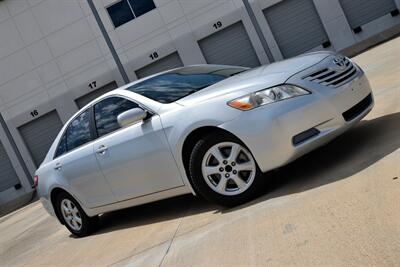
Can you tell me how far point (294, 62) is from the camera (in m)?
5.63

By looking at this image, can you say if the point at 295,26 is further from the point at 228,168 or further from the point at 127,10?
the point at 228,168

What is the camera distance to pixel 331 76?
5.32 meters

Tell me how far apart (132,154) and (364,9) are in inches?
813

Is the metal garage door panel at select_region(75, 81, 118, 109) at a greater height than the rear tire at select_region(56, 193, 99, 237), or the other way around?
the metal garage door panel at select_region(75, 81, 118, 109)

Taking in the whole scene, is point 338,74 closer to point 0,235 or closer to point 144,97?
point 144,97

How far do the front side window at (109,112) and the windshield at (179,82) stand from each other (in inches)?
7.2

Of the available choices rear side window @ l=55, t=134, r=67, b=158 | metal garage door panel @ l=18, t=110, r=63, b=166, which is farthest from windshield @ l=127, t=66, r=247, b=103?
metal garage door panel @ l=18, t=110, r=63, b=166

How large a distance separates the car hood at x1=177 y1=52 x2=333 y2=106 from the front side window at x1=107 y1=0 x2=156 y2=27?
66.1 feet

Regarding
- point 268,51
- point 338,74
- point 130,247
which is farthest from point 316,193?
point 268,51

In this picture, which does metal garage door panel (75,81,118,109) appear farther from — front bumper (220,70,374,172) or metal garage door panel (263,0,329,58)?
front bumper (220,70,374,172)

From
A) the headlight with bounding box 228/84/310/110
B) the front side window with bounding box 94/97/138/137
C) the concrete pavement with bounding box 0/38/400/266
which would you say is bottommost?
the concrete pavement with bounding box 0/38/400/266

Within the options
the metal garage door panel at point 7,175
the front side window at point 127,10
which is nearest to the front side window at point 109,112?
the front side window at point 127,10

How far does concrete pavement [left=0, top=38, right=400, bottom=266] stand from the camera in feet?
12.0

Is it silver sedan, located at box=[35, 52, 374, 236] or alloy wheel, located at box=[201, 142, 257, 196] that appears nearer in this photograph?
silver sedan, located at box=[35, 52, 374, 236]
